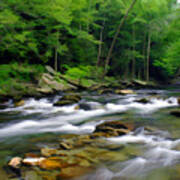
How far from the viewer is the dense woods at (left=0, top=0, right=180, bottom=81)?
42.2ft

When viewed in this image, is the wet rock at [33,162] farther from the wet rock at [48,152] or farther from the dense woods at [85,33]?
the dense woods at [85,33]

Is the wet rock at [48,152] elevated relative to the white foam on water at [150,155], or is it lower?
elevated

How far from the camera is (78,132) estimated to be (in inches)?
177

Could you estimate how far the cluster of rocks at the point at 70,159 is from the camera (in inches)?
94.3

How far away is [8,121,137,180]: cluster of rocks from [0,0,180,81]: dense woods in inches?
345

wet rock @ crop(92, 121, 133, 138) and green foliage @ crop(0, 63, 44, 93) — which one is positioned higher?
green foliage @ crop(0, 63, 44, 93)

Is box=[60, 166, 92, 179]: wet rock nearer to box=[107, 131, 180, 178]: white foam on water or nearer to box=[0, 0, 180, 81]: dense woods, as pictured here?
box=[107, 131, 180, 178]: white foam on water

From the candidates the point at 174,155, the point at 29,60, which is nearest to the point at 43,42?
the point at 29,60

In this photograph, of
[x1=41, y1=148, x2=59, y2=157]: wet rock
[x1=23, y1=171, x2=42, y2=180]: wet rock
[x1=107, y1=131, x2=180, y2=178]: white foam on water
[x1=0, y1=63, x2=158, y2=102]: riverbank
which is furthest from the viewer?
[x1=0, y1=63, x2=158, y2=102]: riverbank

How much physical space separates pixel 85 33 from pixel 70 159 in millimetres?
16013

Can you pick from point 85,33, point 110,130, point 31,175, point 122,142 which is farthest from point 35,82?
point 31,175

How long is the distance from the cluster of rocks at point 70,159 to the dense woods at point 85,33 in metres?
8.77

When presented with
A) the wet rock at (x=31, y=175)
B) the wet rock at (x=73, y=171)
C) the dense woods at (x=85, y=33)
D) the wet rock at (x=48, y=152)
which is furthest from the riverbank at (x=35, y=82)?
the wet rock at (x=73, y=171)

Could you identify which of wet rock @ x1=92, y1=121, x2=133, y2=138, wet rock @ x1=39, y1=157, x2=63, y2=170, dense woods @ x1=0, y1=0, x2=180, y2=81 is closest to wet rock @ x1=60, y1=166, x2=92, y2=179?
wet rock @ x1=39, y1=157, x2=63, y2=170
